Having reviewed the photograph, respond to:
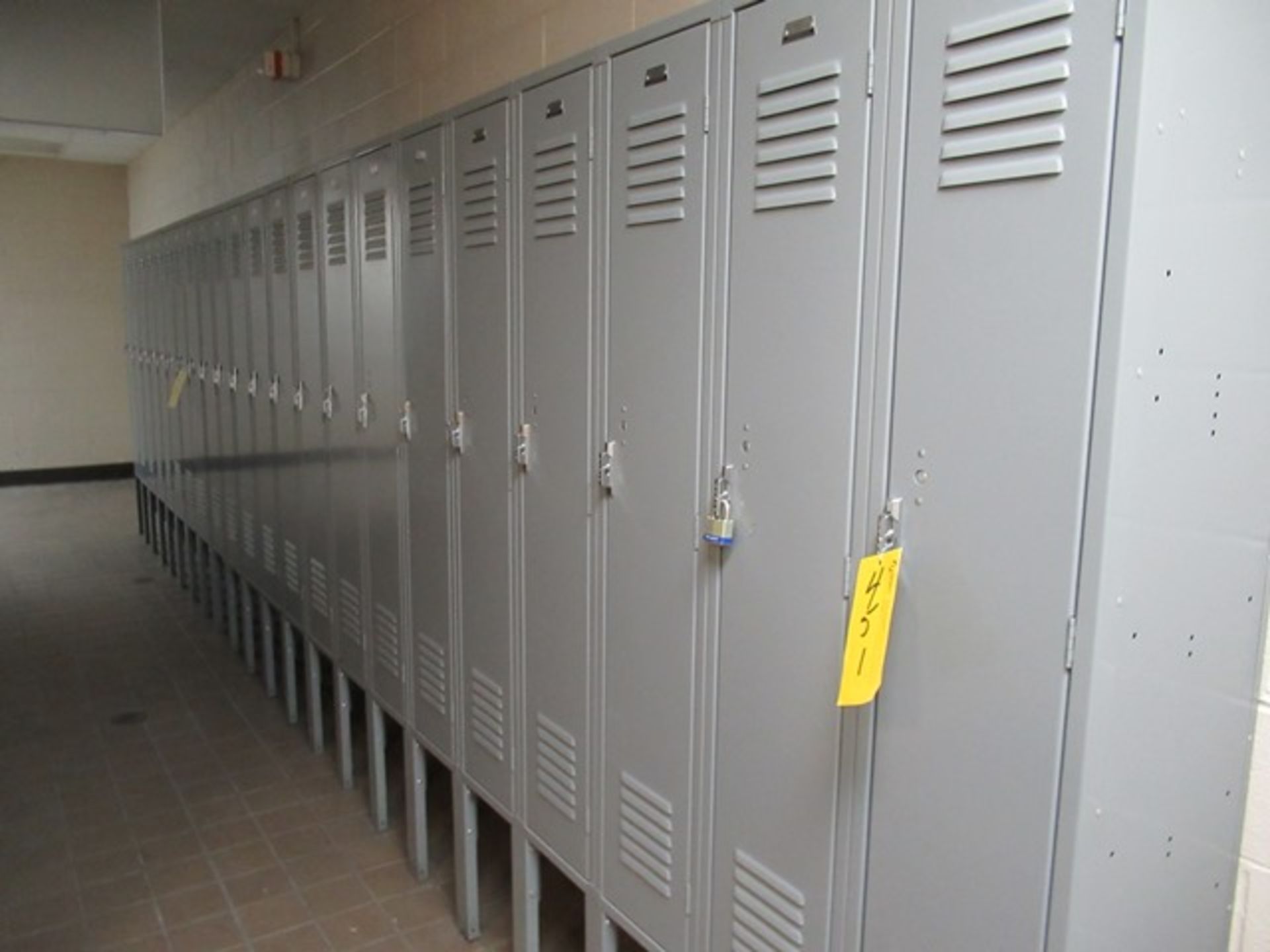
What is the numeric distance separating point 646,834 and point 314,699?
7.92ft

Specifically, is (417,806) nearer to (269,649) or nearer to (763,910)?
(763,910)

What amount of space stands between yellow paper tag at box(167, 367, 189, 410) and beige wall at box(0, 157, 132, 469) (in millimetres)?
4676

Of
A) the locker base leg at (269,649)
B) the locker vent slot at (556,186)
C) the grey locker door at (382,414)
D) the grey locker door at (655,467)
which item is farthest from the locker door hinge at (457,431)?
the locker base leg at (269,649)

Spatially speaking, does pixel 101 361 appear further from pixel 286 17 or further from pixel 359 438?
pixel 359 438

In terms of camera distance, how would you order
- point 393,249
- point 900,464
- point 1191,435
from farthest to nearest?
point 393,249 → point 900,464 → point 1191,435

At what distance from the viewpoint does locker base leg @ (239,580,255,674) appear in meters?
4.75

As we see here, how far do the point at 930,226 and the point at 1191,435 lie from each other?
1.37ft

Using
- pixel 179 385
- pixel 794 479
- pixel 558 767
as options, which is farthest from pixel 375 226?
pixel 179 385

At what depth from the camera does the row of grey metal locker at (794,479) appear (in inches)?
44.6

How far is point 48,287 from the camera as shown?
9570 millimetres

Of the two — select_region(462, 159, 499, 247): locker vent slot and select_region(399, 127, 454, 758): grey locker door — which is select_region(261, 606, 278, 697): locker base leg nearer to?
select_region(399, 127, 454, 758): grey locker door

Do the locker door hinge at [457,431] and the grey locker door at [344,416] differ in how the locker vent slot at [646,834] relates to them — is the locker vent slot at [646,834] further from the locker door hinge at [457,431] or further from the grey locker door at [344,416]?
the grey locker door at [344,416]

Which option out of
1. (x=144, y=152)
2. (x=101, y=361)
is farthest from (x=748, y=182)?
(x=101, y=361)

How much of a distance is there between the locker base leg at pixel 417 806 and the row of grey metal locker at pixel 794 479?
252 mm
